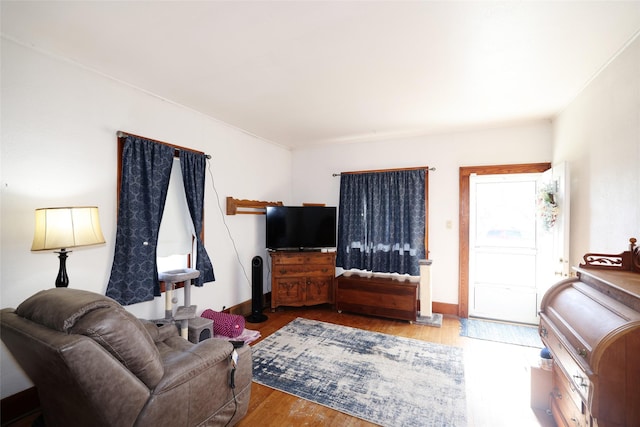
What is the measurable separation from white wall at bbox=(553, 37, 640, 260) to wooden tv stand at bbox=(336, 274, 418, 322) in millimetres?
1767

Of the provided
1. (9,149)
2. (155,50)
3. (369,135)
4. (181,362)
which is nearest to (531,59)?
(369,135)

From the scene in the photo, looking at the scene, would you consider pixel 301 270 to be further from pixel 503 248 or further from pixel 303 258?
pixel 503 248

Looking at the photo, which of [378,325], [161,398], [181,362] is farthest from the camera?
[378,325]

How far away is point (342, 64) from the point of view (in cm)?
218

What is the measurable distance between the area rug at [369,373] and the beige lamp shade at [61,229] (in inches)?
69.0

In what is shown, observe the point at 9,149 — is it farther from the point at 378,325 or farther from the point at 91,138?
the point at 378,325

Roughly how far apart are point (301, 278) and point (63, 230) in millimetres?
2843

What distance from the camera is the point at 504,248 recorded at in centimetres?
386

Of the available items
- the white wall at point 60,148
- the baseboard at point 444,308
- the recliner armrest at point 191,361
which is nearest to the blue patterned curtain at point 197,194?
the white wall at point 60,148

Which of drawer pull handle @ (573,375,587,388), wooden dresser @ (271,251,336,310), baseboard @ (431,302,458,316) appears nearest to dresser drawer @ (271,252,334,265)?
wooden dresser @ (271,251,336,310)

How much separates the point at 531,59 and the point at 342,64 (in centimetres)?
141

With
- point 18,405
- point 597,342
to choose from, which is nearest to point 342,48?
point 597,342

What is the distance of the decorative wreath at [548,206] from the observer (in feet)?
9.40

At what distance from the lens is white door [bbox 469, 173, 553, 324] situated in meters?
3.72
